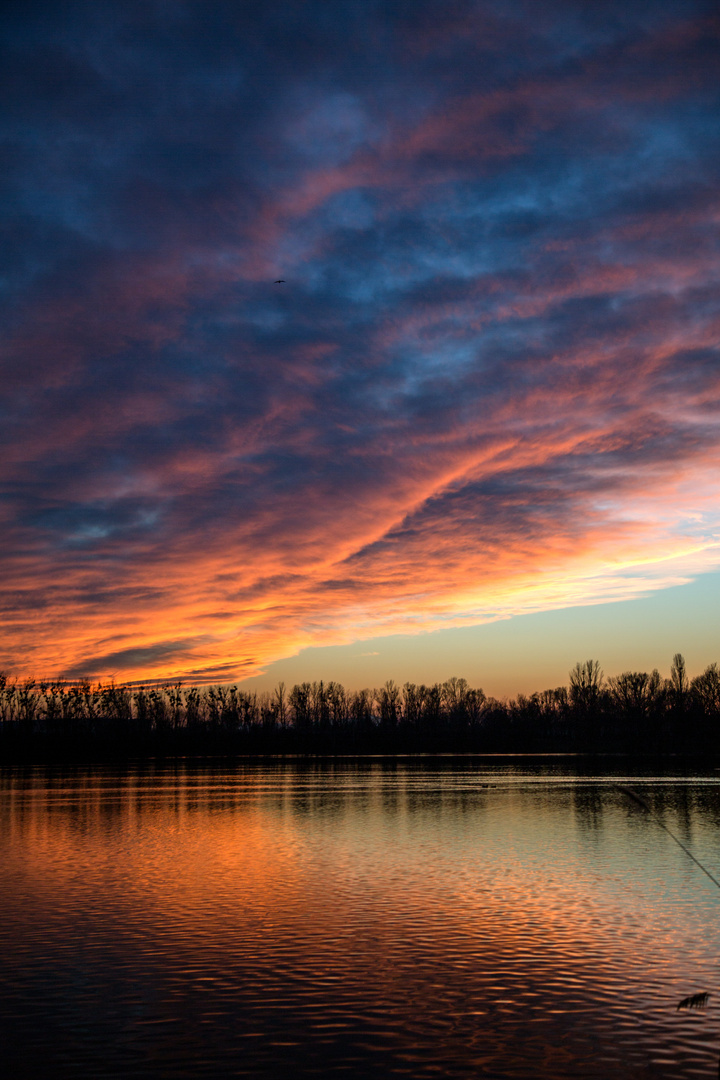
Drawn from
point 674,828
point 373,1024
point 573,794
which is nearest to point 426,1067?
point 373,1024

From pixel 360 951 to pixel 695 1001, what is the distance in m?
8.73

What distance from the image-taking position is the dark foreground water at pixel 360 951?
16.0m

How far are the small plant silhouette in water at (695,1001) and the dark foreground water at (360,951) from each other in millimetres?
284

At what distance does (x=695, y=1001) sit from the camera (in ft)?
60.5

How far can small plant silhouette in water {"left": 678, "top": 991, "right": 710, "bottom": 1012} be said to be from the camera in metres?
18.2

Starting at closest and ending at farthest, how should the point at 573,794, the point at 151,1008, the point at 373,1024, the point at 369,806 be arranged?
the point at 373,1024, the point at 151,1008, the point at 369,806, the point at 573,794

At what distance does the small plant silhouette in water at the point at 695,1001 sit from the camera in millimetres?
18156

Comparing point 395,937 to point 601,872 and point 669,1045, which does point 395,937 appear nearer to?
point 669,1045

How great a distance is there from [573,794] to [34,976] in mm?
61526

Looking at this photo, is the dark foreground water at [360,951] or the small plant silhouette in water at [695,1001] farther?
the small plant silhouette in water at [695,1001]

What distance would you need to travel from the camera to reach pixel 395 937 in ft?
80.4

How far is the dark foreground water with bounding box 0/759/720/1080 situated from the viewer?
16.0 m

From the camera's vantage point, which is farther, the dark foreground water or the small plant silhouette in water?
the small plant silhouette in water

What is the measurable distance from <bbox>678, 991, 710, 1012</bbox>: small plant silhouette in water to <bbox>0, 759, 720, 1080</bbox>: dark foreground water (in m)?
0.28
